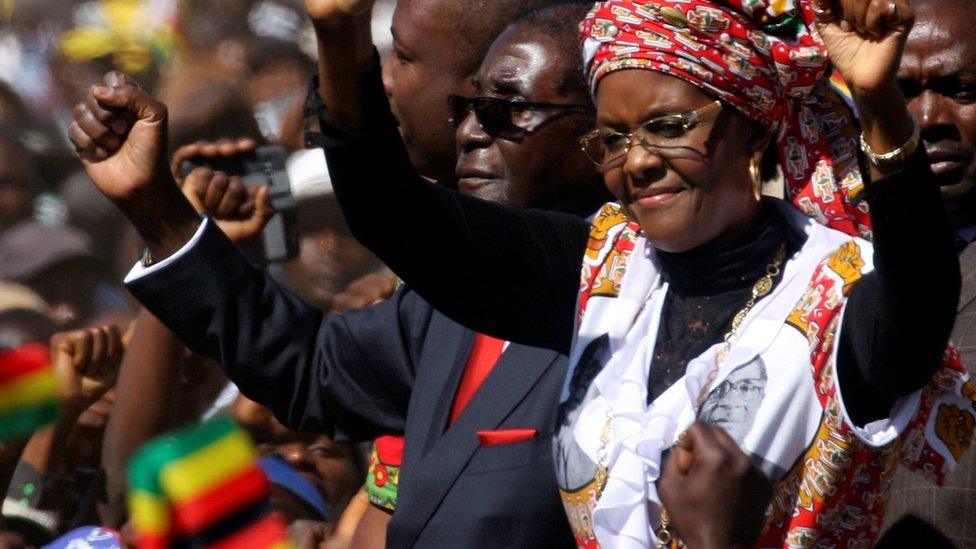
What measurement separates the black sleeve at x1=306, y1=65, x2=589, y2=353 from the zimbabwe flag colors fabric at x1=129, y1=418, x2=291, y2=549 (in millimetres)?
528

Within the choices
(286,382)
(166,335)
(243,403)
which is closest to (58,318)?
(243,403)

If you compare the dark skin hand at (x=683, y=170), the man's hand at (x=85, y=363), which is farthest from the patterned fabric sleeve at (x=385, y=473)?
the man's hand at (x=85, y=363)

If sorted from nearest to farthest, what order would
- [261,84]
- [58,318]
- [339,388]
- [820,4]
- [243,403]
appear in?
[820,4] < [339,388] < [243,403] < [58,318] < [261,84]

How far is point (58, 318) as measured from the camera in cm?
576

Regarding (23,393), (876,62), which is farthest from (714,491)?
(23,393)

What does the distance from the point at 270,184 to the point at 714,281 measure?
59.8 inches

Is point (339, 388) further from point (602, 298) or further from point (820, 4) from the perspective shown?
point (820, 4)

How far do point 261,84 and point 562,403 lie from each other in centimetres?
432

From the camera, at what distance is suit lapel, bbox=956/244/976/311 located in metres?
3.39

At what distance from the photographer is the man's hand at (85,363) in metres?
4.61

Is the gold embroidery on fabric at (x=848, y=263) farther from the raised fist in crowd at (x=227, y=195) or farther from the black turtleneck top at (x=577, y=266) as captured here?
the raised fist in crowd at (x=227, y=195)

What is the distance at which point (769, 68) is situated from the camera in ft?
8.84

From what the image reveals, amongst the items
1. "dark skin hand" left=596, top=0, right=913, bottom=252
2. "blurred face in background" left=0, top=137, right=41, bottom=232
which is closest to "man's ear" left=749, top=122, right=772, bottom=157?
"dark skin hand" left=596, top=0, right=913, bottom=252

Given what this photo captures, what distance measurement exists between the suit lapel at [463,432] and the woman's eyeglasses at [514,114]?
1.73ft
